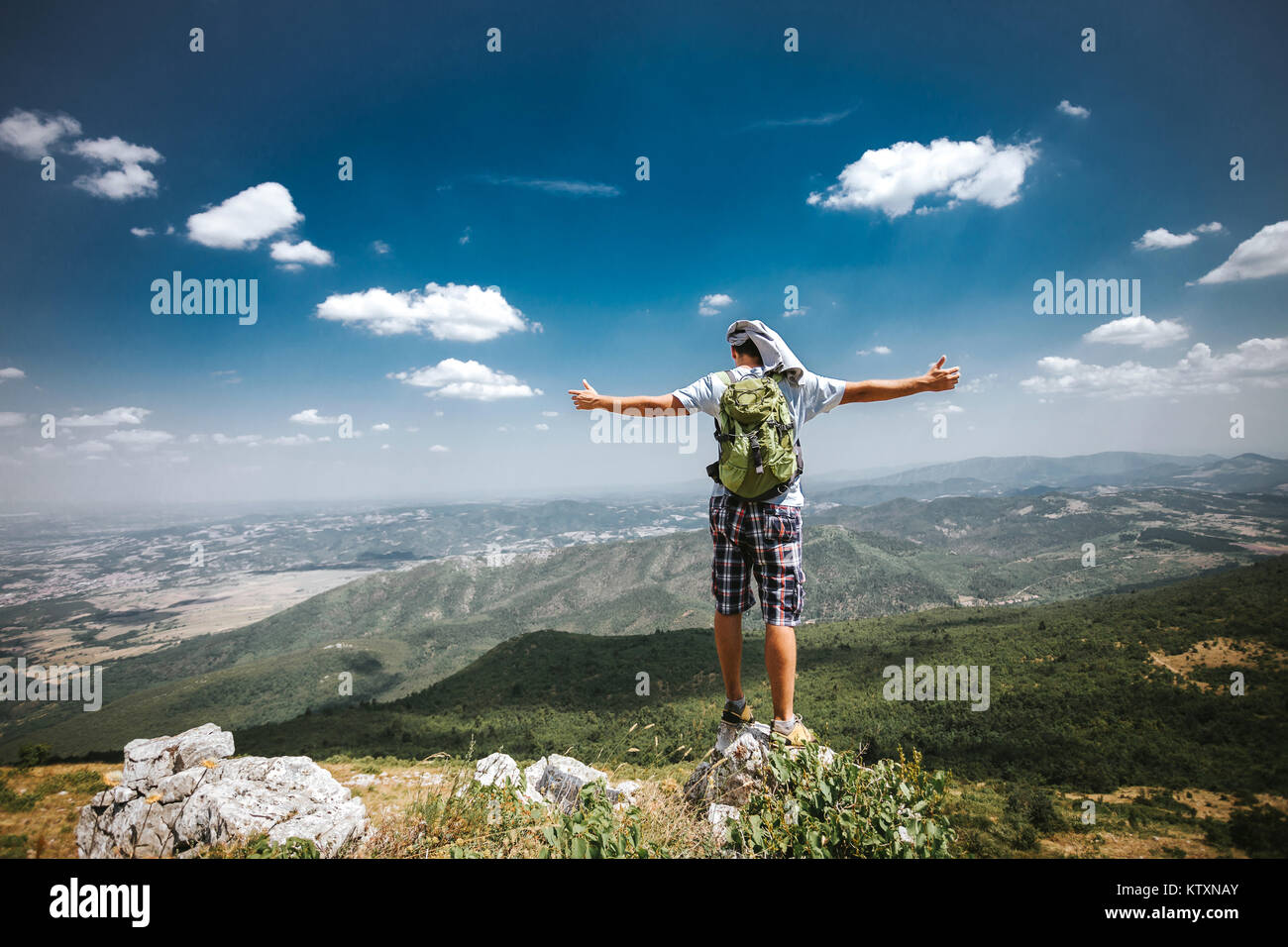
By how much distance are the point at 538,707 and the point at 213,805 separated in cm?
4516

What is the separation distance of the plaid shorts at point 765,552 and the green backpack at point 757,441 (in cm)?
16

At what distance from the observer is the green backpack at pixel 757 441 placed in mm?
3518

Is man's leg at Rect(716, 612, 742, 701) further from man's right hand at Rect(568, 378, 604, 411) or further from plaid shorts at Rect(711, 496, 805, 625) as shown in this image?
man's right hand at Rect(568, 378, 604, 411)

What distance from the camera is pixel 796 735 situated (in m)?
3.80

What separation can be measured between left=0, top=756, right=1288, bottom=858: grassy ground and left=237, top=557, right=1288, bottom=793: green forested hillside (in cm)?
221

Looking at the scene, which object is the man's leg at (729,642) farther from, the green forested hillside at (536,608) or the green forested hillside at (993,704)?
the green forested hillside at (536,608)

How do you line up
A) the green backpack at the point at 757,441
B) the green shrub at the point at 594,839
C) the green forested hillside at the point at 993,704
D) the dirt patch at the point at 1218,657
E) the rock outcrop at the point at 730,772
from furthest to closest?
the dirt patch at the point at 1218,657, the green forested hillside at the point at 993,704, the rock outcrop at the point at 730,772, the green backpack at the point at 757,441, the green shrub at the point at 594,839

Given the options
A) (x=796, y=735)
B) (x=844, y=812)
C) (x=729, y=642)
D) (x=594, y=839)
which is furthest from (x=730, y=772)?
(x=594, y=839)

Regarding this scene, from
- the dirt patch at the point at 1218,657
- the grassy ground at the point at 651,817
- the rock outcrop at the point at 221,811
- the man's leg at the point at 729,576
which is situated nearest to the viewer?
the grassy ground at the point at 651,817

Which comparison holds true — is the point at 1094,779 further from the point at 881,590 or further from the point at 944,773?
the point at 881,590

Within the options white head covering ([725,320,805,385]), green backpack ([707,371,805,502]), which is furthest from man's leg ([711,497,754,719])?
white head covering ([725,320,805,385])

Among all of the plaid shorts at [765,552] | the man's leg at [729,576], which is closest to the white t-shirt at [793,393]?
the plaid shorts at [765,552]

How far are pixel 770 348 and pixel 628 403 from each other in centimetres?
124

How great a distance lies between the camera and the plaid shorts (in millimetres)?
3676
